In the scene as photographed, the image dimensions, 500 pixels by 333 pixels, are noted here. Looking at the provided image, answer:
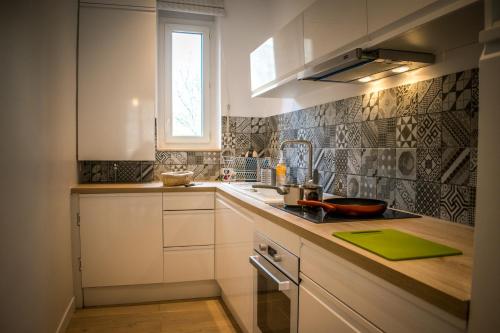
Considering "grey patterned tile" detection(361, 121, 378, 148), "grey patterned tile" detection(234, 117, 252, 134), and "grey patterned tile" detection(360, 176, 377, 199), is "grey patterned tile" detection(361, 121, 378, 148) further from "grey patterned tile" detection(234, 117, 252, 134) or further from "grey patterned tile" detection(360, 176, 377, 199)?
"grey patterned tile" detection(234, 117, 252, 134)

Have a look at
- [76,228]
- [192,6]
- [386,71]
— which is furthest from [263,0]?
[76,228]

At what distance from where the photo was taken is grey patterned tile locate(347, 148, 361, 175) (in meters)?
2.03

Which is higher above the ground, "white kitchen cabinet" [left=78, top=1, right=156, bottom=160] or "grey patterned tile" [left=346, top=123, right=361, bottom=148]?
"white kitchen cabinet" [left=78, top=1, right=156, bottom=160]

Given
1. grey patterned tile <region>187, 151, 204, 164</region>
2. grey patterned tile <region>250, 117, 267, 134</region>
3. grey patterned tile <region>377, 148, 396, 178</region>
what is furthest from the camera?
grey patterned tile <region>250, 117, 267, 134</region>

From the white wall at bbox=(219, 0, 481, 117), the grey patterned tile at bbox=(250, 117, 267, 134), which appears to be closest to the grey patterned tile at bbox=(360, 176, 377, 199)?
the white wall at bbox=(219, 0, 481, 117)

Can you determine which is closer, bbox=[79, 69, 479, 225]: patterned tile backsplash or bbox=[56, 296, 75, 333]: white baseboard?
bbox=[79, 69, 479, 225]: patterned tile backsplash

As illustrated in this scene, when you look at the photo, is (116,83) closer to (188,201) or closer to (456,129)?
(188,201)

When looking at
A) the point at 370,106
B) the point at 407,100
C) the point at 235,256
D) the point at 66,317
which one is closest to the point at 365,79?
the point at 370,106

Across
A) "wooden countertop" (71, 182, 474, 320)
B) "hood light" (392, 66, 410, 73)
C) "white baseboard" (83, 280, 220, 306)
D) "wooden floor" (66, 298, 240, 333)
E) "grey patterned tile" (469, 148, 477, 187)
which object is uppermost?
"hood light" (392, 66, 410, 73)

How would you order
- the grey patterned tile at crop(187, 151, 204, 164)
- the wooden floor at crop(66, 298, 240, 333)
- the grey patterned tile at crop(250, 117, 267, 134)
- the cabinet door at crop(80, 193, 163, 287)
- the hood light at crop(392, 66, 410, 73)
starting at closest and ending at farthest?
the hood light at crop(392, 66, 410, 73), the wooden floor at crop(66, 298, 240, 333), the cabinet door at crop(80, 193, 163, 287), the grey patterned tile at crop(187, 151, 204, 164), the grey patterned tile at crop(250, 117, 267, 134)

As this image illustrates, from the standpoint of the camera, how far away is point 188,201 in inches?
112

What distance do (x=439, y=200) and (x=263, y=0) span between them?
2703mm

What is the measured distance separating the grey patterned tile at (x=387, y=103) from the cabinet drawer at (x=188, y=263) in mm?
1708

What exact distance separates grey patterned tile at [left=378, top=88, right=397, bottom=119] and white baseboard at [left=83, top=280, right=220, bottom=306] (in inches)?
75.2
